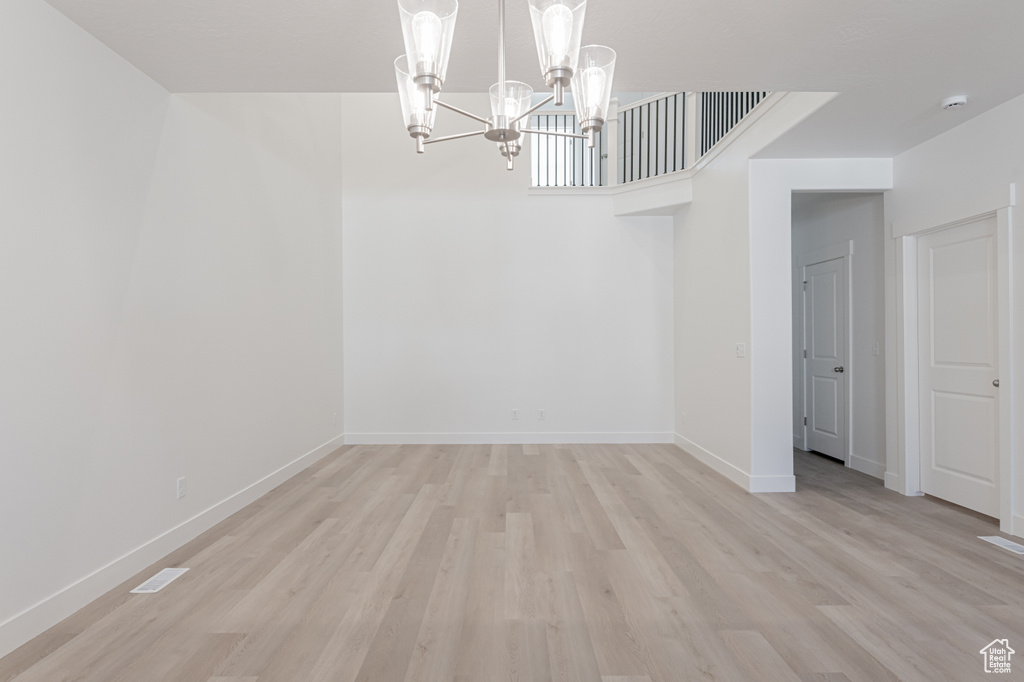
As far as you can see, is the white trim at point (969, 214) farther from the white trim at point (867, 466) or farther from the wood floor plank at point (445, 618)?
the wood floor plank at point (445, 618)

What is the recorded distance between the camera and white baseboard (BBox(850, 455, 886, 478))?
4832mm

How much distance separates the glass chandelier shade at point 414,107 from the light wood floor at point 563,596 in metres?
1.99

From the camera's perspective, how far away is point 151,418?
9.98 feet

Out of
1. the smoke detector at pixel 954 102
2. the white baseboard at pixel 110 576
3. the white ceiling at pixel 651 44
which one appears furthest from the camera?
the smoke detector at pixel 954 102

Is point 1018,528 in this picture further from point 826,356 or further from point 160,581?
point 160,581

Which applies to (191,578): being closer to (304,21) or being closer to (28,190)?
(28,190)

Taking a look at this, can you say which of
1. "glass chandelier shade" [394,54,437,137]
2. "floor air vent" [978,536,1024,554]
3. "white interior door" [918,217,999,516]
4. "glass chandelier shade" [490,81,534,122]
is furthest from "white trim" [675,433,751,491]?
"glass chandelier shade" [394,54,437,137]

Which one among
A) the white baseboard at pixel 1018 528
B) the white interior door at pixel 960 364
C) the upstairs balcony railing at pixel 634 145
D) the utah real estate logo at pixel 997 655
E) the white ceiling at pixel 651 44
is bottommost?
the utah real estate logo at pixel 997 655

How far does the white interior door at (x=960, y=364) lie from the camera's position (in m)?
3.67

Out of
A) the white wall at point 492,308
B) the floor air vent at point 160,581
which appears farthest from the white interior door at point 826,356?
the floor air vent at point 160,581

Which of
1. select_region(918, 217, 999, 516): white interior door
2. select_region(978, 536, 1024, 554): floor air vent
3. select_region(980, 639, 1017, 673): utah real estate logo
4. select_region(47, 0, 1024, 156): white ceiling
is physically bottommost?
select_region(978, 536, 1024, 554): floor air vent

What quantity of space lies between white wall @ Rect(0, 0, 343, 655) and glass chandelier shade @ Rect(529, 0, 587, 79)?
222cm

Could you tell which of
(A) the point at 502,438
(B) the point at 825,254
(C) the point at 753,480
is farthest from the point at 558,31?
(A) the point at 502,438

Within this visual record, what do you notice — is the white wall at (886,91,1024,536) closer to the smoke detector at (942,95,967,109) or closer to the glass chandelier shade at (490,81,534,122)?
the smoke detector at (942,95,967,109)
